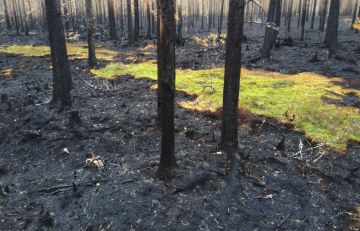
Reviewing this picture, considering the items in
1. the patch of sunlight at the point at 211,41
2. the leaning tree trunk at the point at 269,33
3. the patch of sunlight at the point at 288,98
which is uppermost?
the leaning tree trunk at the point at 269,33

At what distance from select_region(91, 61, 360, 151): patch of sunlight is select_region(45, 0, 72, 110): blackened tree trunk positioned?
419cm

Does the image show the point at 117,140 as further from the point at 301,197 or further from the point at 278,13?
the point at 278,13

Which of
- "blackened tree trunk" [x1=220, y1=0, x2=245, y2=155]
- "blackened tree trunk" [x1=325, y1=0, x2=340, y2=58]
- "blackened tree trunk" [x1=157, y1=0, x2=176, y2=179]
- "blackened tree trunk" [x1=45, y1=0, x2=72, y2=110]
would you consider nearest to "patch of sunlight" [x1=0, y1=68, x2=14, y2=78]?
"blackened tree trunk" [x1=45, y1=0, x2=72, y2=110]

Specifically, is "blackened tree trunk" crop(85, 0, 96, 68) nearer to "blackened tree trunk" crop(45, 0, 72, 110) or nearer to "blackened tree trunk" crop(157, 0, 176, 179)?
"blackened tree trunk" crop(45, 0, 72, 110)

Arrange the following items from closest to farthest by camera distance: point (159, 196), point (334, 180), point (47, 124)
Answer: point (159, 196) → point (334, 180) → point (47, 124)

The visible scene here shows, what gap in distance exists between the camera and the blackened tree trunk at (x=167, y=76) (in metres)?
5.96

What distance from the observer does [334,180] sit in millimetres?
7371

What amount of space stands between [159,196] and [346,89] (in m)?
10.0

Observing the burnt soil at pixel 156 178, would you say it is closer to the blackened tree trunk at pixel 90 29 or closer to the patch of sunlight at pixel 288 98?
the patch of sunlight at pixel 288 98

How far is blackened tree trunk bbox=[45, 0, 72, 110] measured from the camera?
10922mm

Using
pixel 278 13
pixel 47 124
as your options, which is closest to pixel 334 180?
pixel 47 124

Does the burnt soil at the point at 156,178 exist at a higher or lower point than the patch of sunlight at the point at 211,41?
lower

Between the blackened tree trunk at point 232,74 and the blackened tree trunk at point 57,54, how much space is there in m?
6.35

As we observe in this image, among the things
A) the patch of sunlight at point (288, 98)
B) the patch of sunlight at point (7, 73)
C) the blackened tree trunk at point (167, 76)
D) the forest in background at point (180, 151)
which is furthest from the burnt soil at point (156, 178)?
the patch of sunlight at point (7, 73)
